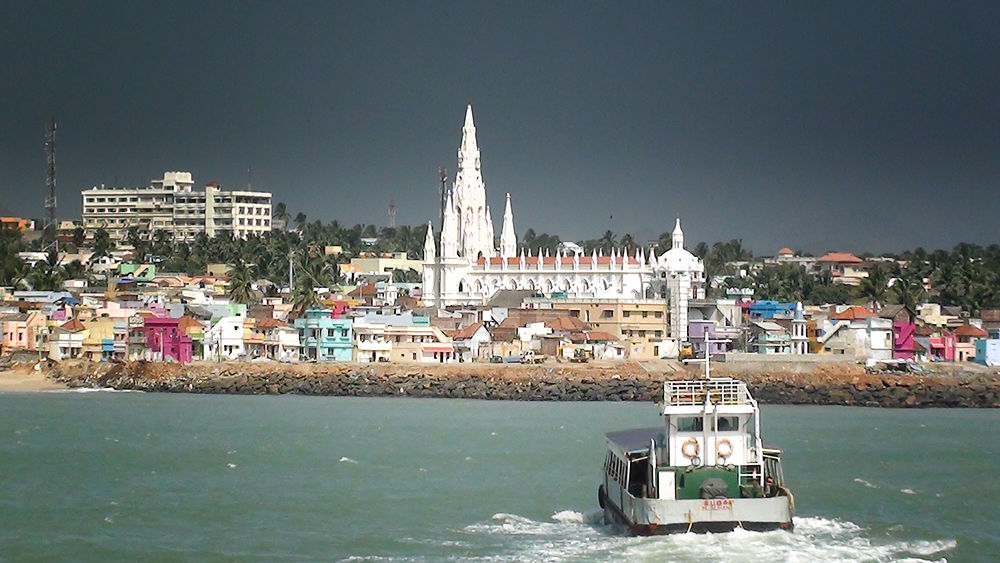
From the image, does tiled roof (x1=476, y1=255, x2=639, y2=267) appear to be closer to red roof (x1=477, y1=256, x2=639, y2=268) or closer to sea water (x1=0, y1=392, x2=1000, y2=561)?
red roof (x1=477, y1=256, x2=639, y2=268)

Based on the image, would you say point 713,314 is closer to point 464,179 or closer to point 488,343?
point 488,343

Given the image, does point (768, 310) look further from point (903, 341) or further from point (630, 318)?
point (903, 341)

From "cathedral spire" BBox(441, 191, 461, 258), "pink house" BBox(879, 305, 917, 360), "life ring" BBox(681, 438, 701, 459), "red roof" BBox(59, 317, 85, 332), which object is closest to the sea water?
"life ring" BBox(681, 438, 701, 459)

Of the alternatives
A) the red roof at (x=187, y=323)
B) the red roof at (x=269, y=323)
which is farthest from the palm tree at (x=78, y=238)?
the red roof at (x=187, y=323)

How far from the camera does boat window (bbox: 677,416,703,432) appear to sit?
112 ft

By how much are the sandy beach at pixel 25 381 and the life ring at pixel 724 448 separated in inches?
2063

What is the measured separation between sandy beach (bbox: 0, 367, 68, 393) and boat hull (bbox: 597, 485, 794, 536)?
52175 mm

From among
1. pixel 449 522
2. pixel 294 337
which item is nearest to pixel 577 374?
pixel 294 337

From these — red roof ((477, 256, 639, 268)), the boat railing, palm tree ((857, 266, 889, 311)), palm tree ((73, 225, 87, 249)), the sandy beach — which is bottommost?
the sandy beach

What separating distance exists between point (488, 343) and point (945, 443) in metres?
39.2

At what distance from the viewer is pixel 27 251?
157m

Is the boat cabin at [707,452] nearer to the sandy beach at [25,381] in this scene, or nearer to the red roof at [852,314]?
the sandy beach at [25,381]

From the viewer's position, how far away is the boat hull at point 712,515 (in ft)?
108

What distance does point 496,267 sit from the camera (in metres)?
128
